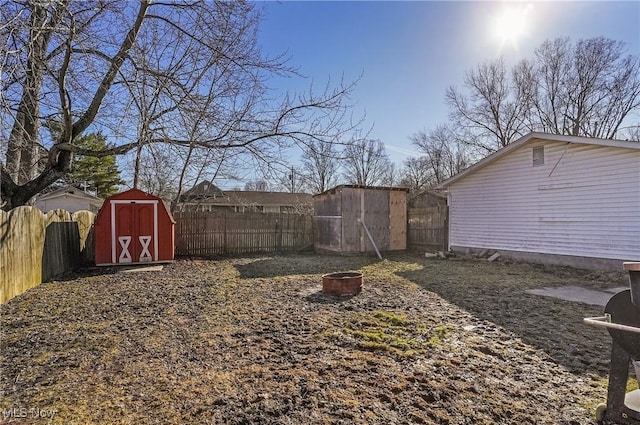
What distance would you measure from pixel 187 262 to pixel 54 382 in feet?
23.3

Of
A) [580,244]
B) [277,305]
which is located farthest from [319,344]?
[580,244]

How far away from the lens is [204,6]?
5680 millimetres

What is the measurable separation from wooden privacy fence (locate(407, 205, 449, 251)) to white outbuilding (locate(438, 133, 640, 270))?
421 mm

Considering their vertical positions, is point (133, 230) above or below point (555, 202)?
below

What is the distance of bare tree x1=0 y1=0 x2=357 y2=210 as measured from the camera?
5.27 metres

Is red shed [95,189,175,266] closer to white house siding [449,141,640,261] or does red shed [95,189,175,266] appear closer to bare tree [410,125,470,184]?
white house siding [449,141,640,261]

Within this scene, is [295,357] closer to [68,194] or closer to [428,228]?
[428,228]

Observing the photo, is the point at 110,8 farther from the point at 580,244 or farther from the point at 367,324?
the point at 580,244

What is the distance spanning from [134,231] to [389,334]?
7.15 metres

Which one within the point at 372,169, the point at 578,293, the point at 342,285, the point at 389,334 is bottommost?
the point at 578,293

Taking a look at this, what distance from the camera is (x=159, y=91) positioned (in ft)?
18.4

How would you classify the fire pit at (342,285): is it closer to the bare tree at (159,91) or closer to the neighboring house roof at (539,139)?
the bare tree at (159,91)

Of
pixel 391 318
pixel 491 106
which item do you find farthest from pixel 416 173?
pixel 391 318

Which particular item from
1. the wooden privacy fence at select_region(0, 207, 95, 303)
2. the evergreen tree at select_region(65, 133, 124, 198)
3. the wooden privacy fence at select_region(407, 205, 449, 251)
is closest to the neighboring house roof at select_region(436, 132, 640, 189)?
the wooden privacy fence at select_region(407, 205, 449, 251)
